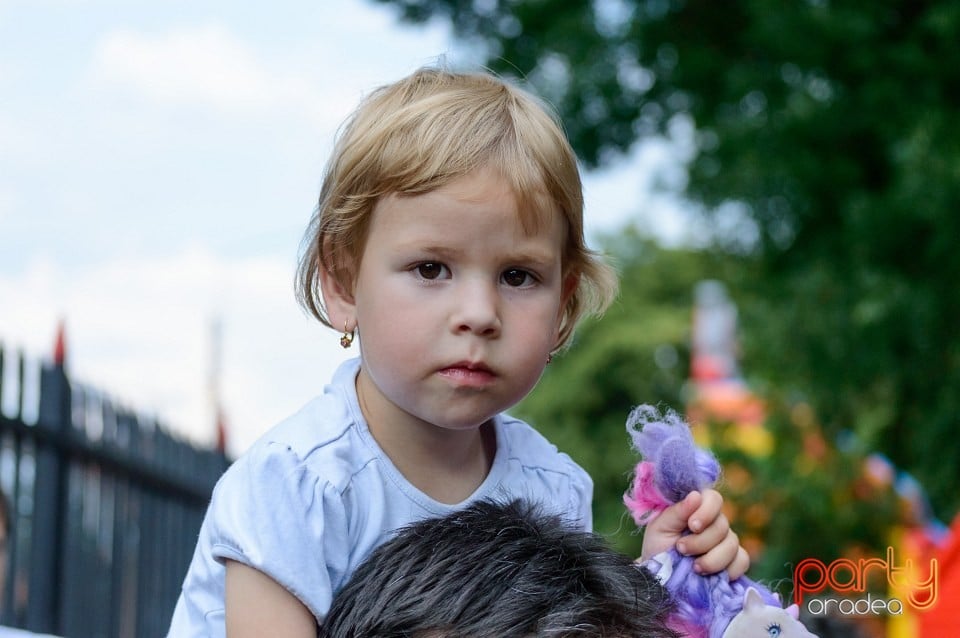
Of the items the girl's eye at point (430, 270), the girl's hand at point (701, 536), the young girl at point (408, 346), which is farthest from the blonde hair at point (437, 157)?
the girl's hand at point (701, 536)

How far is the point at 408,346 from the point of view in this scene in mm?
1865

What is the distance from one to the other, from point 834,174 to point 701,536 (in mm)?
5465

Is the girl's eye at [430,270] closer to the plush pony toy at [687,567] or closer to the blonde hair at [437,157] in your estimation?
the blonde hair at [437,157]

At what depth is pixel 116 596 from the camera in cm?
650

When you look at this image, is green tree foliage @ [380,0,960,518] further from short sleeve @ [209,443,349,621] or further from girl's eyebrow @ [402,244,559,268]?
short sleeve @ [209,443,349,621]

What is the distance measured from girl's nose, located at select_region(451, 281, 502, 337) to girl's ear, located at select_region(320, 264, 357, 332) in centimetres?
28

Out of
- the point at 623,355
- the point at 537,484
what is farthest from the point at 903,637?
the point at 623,355

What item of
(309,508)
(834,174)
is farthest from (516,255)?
(834,174)

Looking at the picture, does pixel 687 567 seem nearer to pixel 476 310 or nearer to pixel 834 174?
pixel 476 310

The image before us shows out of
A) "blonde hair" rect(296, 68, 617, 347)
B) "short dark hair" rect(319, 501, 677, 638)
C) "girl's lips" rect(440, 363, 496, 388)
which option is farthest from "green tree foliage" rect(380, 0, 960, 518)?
"short dark hair" rect(319, 501, 677, 638)

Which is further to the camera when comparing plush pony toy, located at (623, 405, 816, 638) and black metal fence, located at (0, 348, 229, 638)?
black metal fence, located at (0, 348, 229, 638)

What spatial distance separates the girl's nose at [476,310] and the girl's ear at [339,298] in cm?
28

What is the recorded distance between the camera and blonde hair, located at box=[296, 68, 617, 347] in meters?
1.89

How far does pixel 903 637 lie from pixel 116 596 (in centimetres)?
493
